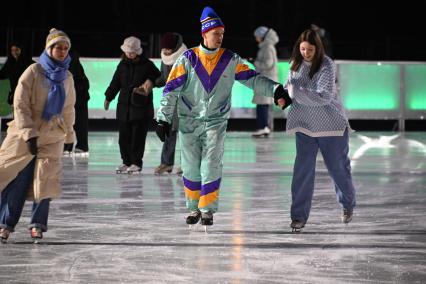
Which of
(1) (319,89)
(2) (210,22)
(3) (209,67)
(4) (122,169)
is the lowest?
(4) (122,169)

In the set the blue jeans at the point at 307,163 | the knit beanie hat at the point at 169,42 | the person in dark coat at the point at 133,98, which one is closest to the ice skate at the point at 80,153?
the person in dark coat at the point at 133,98

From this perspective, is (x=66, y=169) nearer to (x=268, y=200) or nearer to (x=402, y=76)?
(x=268, y=200)

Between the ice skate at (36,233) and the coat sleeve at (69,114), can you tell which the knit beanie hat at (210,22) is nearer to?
the coat sleeve at (69,114)

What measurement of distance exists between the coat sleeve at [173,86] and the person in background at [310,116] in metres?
0.78

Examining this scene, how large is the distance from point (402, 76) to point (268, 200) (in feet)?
40.0

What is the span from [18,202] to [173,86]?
5.02ft

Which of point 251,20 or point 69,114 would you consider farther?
point 251,20

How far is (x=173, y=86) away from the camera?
9.77 m

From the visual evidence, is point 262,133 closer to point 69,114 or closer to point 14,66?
point 14,66

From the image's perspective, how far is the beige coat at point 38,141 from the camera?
8.88 metres

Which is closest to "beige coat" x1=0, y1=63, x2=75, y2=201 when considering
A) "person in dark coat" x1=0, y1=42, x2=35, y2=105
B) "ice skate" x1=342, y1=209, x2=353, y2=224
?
"ice skate" x1=342, y1=209, x2=353, y2=224

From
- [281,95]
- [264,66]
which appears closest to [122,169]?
[281,95]

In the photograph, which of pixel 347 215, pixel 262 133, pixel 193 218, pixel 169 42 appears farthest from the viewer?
pixel 262 133

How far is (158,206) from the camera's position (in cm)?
1136
